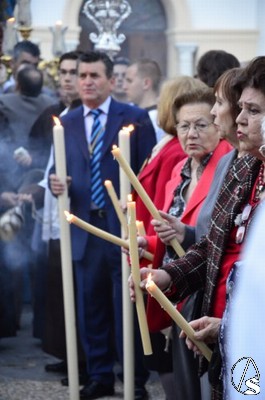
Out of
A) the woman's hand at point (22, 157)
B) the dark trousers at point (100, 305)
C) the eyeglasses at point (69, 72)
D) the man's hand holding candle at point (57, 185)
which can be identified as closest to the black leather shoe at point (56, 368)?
the dark trousers at point (100, 305)

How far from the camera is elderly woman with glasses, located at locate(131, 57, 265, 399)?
382cm

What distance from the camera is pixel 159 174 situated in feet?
18.9

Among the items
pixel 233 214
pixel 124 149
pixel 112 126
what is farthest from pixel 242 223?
pixel 112 126

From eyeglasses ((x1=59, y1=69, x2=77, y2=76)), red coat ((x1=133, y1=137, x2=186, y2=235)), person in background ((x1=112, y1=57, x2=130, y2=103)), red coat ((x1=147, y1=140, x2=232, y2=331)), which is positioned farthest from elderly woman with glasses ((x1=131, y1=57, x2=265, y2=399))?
person in background ((x1=112, y1=57, x2=130, y2=103))

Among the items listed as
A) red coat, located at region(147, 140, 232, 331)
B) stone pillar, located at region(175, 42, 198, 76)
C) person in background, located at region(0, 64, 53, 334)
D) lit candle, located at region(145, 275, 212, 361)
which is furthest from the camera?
stone pillar, located at region(175, 42, 198, 76)

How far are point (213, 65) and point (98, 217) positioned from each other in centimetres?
109

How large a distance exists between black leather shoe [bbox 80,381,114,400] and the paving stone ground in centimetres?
5

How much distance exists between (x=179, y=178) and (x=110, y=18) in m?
10.2

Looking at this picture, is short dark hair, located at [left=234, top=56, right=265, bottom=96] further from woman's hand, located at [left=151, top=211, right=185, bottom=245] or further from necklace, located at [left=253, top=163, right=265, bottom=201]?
woman's hand, located at [left=151, top=211, right=185, bottom=245]

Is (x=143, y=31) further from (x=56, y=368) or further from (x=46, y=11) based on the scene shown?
(x=56, y=368)

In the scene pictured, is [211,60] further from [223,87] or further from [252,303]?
[252,303]

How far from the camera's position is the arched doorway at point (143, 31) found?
88.8ft

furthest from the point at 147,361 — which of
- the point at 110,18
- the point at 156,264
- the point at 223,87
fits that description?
the point at 110,18

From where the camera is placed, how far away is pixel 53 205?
736cm
